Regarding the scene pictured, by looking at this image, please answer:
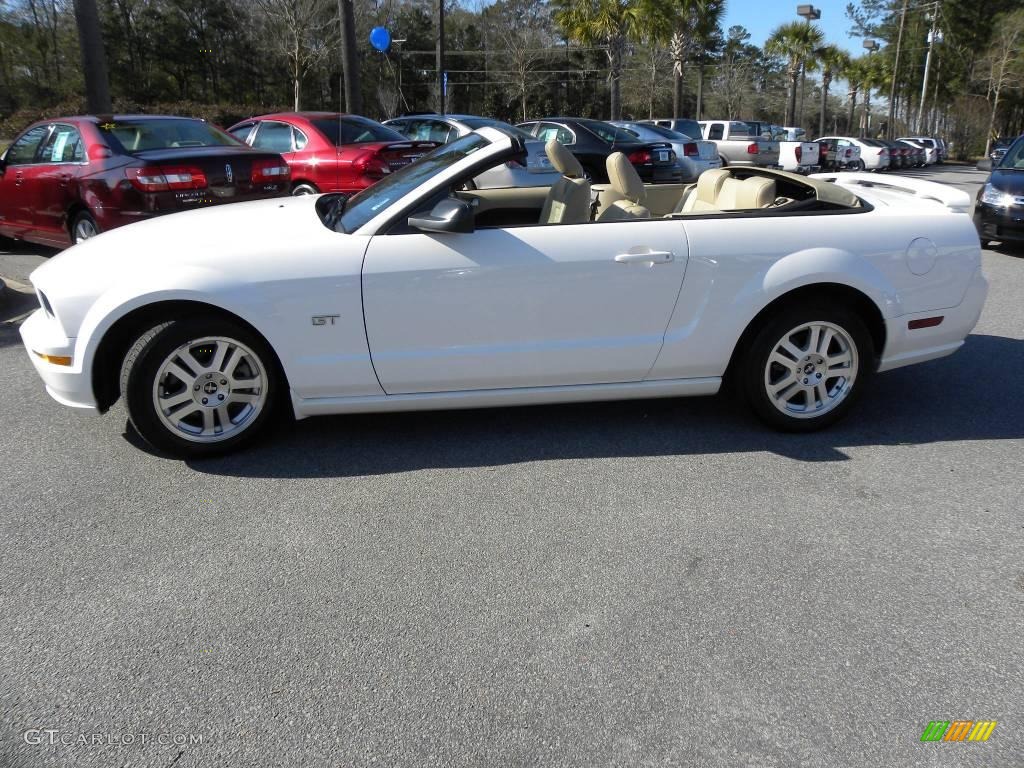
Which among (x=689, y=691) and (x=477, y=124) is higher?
(x=477, y=124)

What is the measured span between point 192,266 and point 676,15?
1319 inches

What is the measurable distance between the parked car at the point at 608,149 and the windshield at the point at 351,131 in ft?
12.7

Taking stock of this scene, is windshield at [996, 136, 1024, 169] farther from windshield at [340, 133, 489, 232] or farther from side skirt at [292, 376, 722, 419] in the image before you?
windshield at [340, 133, 489, 232]

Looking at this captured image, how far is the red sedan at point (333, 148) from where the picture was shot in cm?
929

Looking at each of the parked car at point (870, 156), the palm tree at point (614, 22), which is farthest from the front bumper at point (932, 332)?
the parked car at point (870, 156)

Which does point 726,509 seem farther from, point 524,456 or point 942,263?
point 942,263

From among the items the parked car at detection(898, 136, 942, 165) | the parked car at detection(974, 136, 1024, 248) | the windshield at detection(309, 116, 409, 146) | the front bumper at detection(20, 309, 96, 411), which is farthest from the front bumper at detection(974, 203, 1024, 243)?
the parked car at detection(898, 136, 942, 165)

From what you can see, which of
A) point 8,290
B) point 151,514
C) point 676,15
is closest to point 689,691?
point 151,514

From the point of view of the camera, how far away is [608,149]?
43.3 feet

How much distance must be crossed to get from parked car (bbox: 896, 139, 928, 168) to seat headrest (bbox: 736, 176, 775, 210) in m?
38.6

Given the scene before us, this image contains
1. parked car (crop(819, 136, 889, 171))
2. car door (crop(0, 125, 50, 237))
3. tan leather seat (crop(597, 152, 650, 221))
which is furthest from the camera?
parked car (crop(819, 136, 889, 171))

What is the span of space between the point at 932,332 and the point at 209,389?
3656 millimetres

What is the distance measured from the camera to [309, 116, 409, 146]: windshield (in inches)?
381

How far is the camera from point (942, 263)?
13.1ft
